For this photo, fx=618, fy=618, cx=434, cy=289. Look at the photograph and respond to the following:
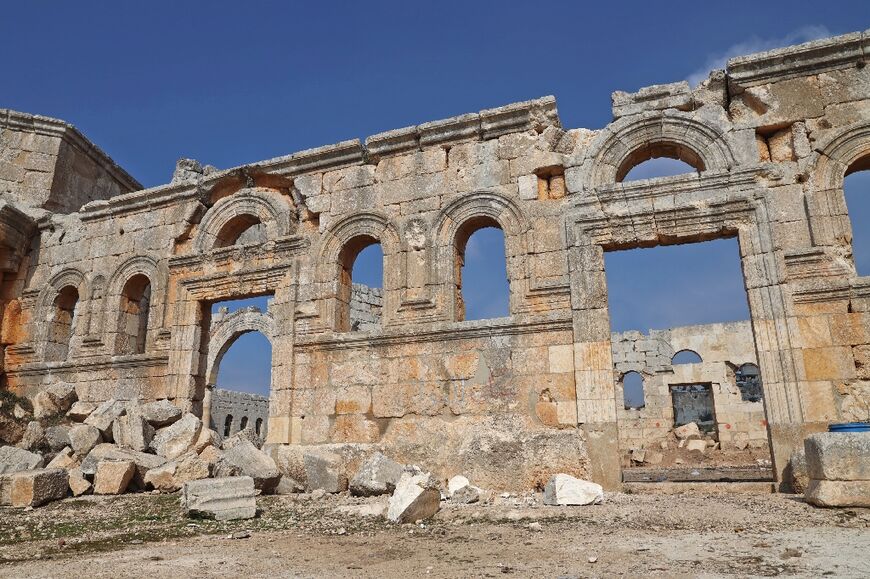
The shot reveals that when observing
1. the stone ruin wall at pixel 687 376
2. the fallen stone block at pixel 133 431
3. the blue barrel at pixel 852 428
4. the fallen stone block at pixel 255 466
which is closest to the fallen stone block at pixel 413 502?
the fallen stone block at pixel 255 466

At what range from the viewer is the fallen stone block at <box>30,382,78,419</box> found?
9.70 m

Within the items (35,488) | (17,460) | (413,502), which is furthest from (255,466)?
(17,460)

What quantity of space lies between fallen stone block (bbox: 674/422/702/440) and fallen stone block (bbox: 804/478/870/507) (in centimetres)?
1304


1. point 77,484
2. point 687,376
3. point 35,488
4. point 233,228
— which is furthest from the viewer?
point 687,376

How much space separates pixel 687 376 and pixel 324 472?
13.4 meters

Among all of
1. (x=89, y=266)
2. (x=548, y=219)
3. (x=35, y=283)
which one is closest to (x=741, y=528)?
(x=548, y=219)

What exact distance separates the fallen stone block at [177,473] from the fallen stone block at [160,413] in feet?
4.44

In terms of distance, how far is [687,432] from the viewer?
17.5m

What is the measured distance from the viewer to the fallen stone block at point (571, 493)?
19.4 ft

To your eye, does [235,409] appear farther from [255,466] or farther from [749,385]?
[749,385]

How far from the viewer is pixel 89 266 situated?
11.4 m

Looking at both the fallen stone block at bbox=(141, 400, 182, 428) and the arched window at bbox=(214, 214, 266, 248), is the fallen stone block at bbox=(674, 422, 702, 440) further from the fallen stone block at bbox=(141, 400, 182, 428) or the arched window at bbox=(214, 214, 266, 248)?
the fallen stone block at bbox=(141, 400, 182, 428)

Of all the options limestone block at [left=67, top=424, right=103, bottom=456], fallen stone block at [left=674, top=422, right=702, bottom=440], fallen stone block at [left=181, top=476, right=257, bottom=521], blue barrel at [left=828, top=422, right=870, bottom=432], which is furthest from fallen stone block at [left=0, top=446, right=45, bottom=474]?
fallen stone block at [left=674, top=422, right=702, bottom=440]

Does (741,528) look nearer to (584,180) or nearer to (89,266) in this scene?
(584,180)
